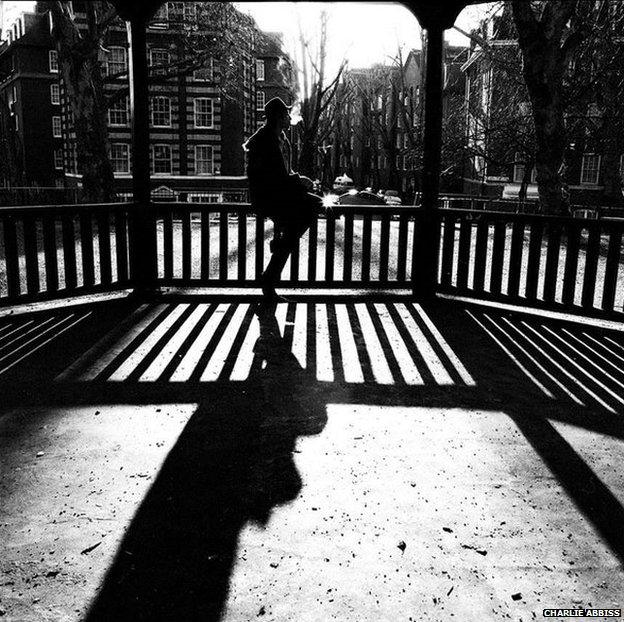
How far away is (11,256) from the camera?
6.55 metres

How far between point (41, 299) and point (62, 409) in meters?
3.03

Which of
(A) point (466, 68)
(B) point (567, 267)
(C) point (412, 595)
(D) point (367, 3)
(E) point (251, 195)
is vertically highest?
(A) point (466, 68)

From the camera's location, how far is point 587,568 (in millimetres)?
2639

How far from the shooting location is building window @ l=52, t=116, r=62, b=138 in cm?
5769

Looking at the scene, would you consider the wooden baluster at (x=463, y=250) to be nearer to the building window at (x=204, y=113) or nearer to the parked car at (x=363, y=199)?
the parked car at (x=363, y=199)

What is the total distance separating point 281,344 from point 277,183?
1.99 meters

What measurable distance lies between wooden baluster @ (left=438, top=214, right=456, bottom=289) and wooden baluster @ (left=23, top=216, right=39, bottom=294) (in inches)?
178

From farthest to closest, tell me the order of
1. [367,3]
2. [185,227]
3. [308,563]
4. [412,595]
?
[185,227], [367,3], [308,563], [412,595]

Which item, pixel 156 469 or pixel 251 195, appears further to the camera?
pixel 251 195

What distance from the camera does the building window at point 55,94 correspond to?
189ft

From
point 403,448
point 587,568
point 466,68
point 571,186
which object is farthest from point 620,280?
point 466,68

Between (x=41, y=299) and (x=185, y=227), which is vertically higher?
(x=185, y=227)

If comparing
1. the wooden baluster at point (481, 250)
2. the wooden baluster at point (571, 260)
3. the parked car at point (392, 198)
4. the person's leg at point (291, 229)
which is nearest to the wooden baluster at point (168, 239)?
Answer: the person's leg at point (291, 229)

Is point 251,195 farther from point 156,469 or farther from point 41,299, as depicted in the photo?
point 156,469
